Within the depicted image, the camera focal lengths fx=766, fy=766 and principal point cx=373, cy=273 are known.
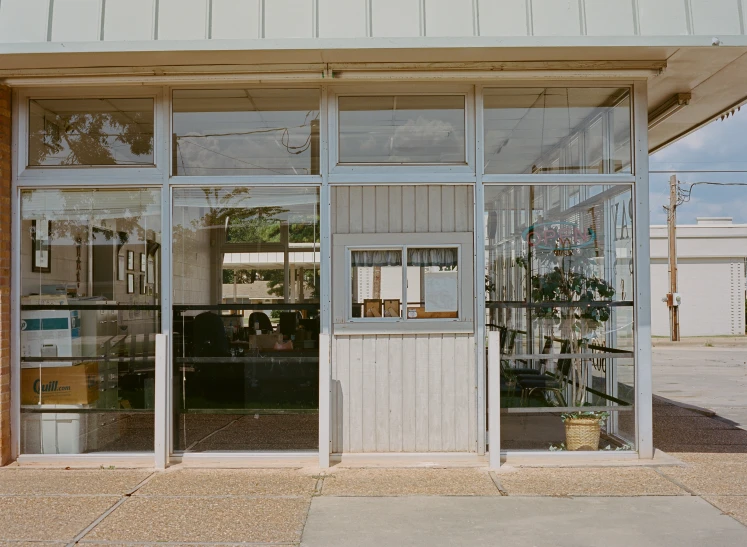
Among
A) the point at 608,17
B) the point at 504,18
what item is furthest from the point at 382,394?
the point at 608,17

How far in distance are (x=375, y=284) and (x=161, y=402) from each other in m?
2.05

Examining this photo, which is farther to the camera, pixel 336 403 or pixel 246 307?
pixel 246 307

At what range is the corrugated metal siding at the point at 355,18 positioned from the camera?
5.74 meters

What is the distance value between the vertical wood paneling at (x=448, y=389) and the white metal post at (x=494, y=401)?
0.35m

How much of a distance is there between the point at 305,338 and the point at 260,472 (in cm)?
119

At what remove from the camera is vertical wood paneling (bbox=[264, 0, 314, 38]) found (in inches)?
227

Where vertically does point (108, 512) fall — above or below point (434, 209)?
below

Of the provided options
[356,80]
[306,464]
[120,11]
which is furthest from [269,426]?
[120,11]

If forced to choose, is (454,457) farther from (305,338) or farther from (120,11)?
(120,11)

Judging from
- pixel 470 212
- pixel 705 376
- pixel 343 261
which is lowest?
pixel 705 376

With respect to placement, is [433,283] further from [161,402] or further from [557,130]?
[161,402]

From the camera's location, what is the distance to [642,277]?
6582 mm

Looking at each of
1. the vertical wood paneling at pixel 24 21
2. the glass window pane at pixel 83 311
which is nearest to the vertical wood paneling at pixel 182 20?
the vertical wood paneling at pixel 24 21

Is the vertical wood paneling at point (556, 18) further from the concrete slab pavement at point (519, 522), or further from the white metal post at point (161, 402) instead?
the white metal post at point (161, 402)
